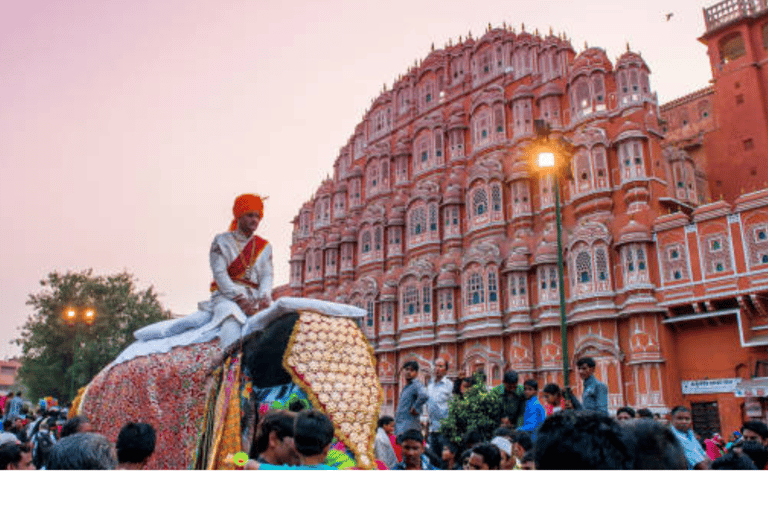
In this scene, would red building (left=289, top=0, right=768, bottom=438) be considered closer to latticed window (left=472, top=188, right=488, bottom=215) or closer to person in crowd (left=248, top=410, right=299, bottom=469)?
latticed window (left=472, top=188, right=488, bottom=215)

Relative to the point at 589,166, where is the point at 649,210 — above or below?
below

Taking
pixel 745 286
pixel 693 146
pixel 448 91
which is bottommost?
pixel 745 286

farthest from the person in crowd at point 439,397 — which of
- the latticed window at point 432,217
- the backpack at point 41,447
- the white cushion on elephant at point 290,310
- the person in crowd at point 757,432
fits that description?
the latticed window at point 432,217

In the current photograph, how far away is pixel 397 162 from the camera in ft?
113

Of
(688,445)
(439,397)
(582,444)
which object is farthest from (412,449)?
(439,397)

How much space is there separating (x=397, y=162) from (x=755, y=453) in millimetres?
30519

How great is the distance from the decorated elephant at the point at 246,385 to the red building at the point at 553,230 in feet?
64.2

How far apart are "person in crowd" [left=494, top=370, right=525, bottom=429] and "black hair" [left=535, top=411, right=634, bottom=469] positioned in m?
5.33

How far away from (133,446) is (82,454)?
0.59 m

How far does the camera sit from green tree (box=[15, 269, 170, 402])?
103 feet

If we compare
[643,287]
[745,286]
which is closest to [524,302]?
[643,287]

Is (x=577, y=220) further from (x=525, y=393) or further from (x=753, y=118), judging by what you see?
(x=525, y=393)

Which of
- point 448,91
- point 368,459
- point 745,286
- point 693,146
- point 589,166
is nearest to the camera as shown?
point 368,459

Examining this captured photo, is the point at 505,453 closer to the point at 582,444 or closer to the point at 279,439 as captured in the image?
the point at 279,439
